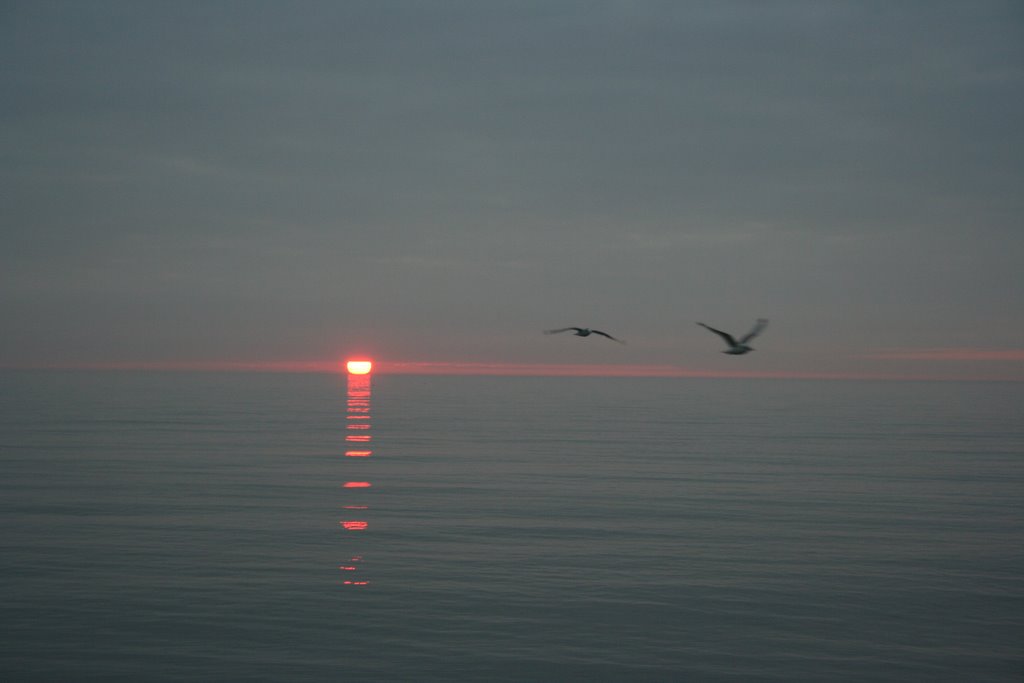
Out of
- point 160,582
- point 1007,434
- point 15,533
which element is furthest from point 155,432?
point 1007,434

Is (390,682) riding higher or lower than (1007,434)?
lower

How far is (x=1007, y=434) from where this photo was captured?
112688mm

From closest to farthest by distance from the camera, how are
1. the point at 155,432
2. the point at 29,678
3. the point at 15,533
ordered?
the point at 29,678
the point at 15,533
the point at 155,432

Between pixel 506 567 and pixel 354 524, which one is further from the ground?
pixel 354 524

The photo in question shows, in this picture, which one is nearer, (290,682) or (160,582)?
(290,682)

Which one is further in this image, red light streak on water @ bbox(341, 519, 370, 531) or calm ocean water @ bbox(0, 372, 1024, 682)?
red light streak on water @ bbox(341, 519, 370, 531)

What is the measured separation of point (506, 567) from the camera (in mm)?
36969

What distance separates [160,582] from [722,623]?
19871 millimetres

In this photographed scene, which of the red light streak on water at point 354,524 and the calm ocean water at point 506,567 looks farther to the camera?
the red light streak on water at point 354,524

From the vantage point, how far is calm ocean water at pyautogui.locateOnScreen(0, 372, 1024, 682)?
88.5ft

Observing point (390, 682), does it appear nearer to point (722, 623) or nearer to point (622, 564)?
point (722, 623)

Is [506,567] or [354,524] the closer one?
[506,567]

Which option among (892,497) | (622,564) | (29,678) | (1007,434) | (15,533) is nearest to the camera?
(29,678)

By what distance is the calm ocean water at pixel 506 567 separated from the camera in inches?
1062
